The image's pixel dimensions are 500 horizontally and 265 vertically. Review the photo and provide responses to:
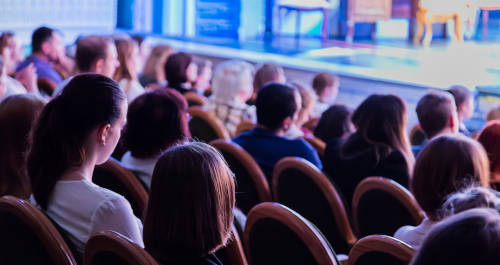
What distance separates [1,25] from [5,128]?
24.4 ft

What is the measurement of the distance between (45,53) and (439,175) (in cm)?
422

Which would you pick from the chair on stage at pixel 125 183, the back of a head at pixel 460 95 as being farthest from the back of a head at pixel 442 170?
the back of a head at pixel 460 95

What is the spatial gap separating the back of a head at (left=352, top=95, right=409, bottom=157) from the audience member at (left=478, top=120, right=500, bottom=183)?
404 mm

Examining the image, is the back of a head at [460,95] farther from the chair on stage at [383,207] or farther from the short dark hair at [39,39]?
the short dark hair at [39,39]

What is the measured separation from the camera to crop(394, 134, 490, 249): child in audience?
69.6 inches

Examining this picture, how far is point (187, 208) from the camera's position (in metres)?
1.37

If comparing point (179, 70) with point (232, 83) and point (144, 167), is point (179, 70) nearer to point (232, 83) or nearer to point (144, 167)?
point (232, 83)

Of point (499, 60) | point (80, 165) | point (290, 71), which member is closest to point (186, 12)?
point (290, 71)

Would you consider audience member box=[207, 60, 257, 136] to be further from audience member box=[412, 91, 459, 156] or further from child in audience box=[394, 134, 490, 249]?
child in audience box=[394, 134, 490, 249]

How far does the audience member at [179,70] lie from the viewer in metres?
4.66

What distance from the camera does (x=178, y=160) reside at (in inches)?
54.7

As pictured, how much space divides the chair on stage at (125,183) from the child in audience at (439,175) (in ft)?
2.64

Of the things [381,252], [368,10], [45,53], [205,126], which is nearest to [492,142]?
[381,252]

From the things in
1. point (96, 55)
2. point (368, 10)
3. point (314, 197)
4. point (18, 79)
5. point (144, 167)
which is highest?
point (368, 10)
